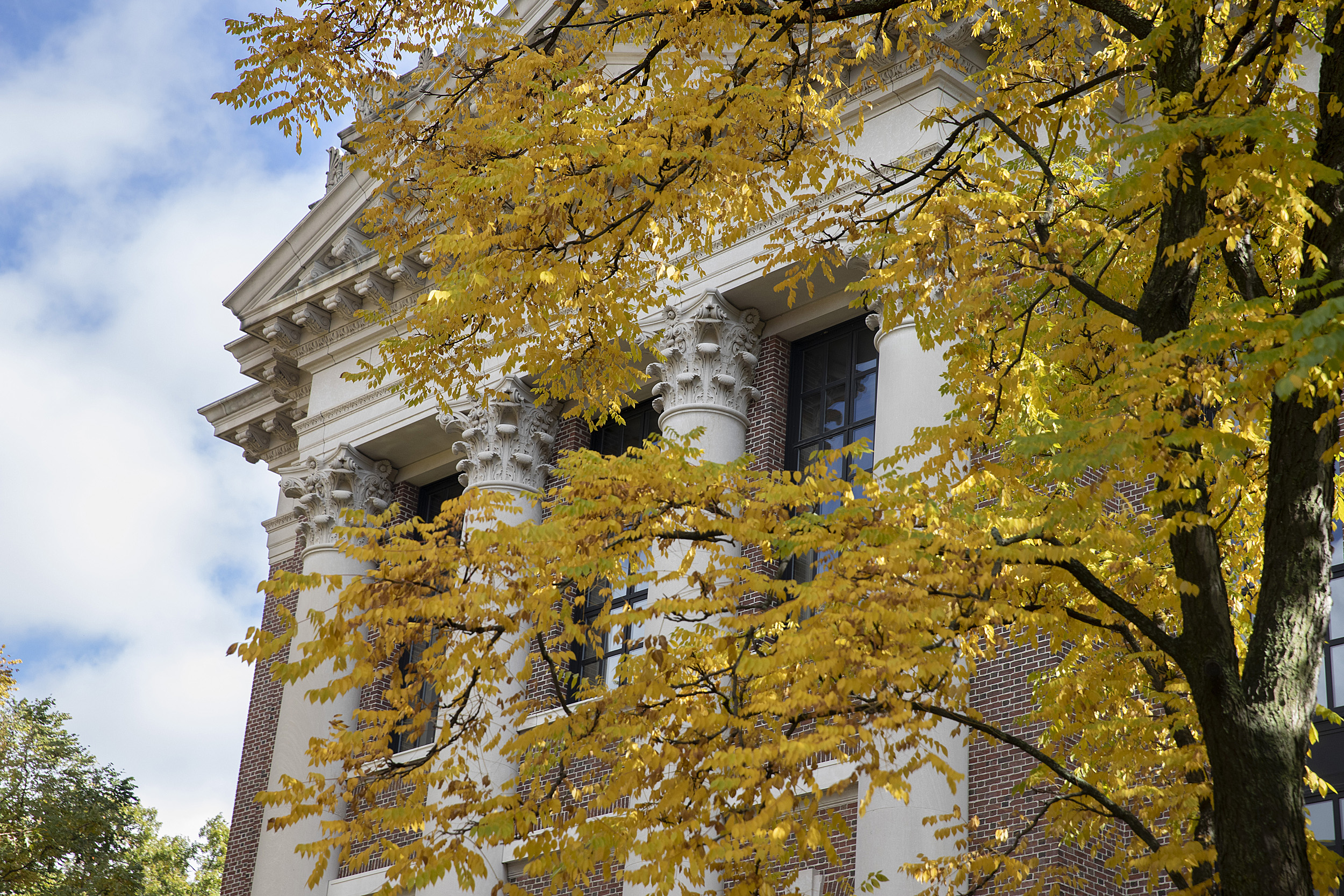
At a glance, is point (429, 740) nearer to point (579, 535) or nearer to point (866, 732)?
point (579, 535)

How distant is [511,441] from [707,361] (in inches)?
177

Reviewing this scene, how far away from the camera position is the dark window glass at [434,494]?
2739cm

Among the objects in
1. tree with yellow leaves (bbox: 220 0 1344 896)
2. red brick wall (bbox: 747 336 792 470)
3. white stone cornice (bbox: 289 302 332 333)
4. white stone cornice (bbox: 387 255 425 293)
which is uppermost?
white stone cornice (bbox: 289 302 332 333)

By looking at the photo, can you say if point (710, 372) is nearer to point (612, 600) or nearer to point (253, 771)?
point (612, 600)

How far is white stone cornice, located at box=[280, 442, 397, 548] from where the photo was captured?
2684 cm

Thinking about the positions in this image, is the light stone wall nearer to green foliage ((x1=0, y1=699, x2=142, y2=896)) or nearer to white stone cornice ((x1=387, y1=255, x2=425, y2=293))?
white stone cornice ((x1=387, y1=255, x2=425, y2=293))

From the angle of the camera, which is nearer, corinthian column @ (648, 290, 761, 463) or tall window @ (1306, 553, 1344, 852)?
tall window @ (1306, 553, 1344, 852)

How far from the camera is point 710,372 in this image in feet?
69.8

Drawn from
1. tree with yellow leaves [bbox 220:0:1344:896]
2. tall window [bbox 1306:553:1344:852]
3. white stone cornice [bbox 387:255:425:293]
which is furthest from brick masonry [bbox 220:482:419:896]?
tall window [bbox 1306:553:1344:852]

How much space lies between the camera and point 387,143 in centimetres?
1318

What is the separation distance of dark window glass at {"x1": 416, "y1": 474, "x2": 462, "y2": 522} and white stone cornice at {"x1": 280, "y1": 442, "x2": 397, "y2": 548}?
2.13 feet

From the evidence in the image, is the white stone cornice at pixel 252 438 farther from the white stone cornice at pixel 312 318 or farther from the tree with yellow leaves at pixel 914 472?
the tree with yellow leaves at pixel 914 472

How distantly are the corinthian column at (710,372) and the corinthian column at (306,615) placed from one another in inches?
226

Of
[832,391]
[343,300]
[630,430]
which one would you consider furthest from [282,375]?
→ [832,391]
